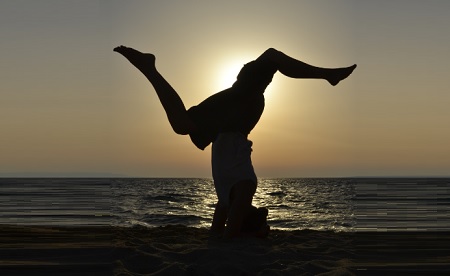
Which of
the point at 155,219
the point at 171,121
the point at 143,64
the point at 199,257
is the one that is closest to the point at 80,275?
the point at 199,257

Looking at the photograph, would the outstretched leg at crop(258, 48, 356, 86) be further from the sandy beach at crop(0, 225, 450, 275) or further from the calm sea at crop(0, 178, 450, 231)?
the calm sea at crop(0, 178, 450, 231)

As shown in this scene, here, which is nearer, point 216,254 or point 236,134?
point 216,254

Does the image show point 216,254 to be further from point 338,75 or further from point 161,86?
point 338,75

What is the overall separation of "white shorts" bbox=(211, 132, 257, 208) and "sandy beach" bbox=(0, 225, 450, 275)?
2.15 ft

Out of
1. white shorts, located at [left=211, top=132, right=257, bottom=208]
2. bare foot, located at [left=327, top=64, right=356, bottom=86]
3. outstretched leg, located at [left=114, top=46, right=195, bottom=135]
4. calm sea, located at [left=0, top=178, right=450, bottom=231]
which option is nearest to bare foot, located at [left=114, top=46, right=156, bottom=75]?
outstretched leg, located at [left=114, top=46, right=195, bottom=135]

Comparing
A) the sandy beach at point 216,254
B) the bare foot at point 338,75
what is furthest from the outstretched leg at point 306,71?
the sandy beach at point 216,254

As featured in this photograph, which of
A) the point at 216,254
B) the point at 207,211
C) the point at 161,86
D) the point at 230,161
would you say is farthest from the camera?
the point at 207,211

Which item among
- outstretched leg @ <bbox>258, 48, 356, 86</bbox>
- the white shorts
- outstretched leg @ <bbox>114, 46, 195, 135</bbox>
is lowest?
the white shorts

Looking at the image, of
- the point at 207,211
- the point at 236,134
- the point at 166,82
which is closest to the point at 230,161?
the point at 236,134

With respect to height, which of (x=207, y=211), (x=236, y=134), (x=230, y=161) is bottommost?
(x=207, y=211)

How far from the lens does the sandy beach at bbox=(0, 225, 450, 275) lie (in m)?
3.91

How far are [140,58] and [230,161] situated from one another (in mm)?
1536

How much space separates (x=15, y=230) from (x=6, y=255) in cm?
181

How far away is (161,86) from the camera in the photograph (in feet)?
15.8
